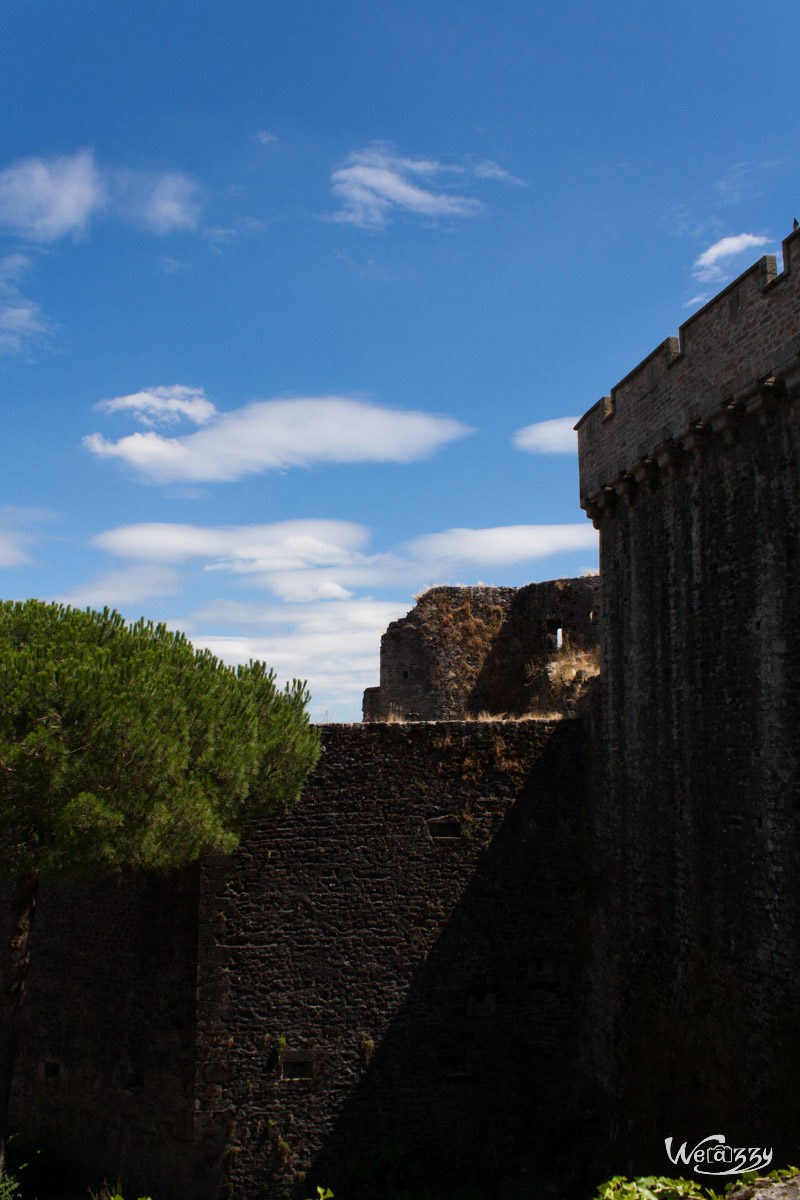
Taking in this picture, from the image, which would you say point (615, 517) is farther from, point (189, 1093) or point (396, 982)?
point (189, 1093)

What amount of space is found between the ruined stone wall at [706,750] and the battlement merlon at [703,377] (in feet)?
0.10

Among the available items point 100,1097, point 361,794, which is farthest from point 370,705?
point 100,1097

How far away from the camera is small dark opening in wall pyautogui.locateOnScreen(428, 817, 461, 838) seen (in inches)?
511

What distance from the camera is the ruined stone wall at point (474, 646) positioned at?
19188 millimetres

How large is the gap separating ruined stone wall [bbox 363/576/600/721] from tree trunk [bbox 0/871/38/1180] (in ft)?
31.6

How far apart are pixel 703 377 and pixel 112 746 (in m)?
7.68

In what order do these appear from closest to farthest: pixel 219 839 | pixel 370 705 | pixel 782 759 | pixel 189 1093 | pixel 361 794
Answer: pixel 782 759 → pixel 219 839 → pixel 189 1093 → pixel 361 794 → pixel 370 705

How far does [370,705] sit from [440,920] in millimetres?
9260

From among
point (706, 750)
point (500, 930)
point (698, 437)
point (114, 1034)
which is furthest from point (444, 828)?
point (698, 437)

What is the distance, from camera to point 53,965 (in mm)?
14086

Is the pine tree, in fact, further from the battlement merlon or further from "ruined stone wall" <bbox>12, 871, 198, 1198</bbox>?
the battlement merlon

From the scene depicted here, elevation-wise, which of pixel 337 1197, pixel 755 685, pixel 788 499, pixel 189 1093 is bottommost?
pixel 337 1197

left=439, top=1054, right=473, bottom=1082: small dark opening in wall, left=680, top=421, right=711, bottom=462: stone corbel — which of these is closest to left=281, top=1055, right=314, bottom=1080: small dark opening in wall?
left=439, top=1054, right=473, bottom=1082: small dark opening in wall

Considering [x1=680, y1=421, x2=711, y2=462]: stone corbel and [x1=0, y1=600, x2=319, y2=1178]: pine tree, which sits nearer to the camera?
[x1=0, y1=600, x2=319, y2=1178]: pine tree
